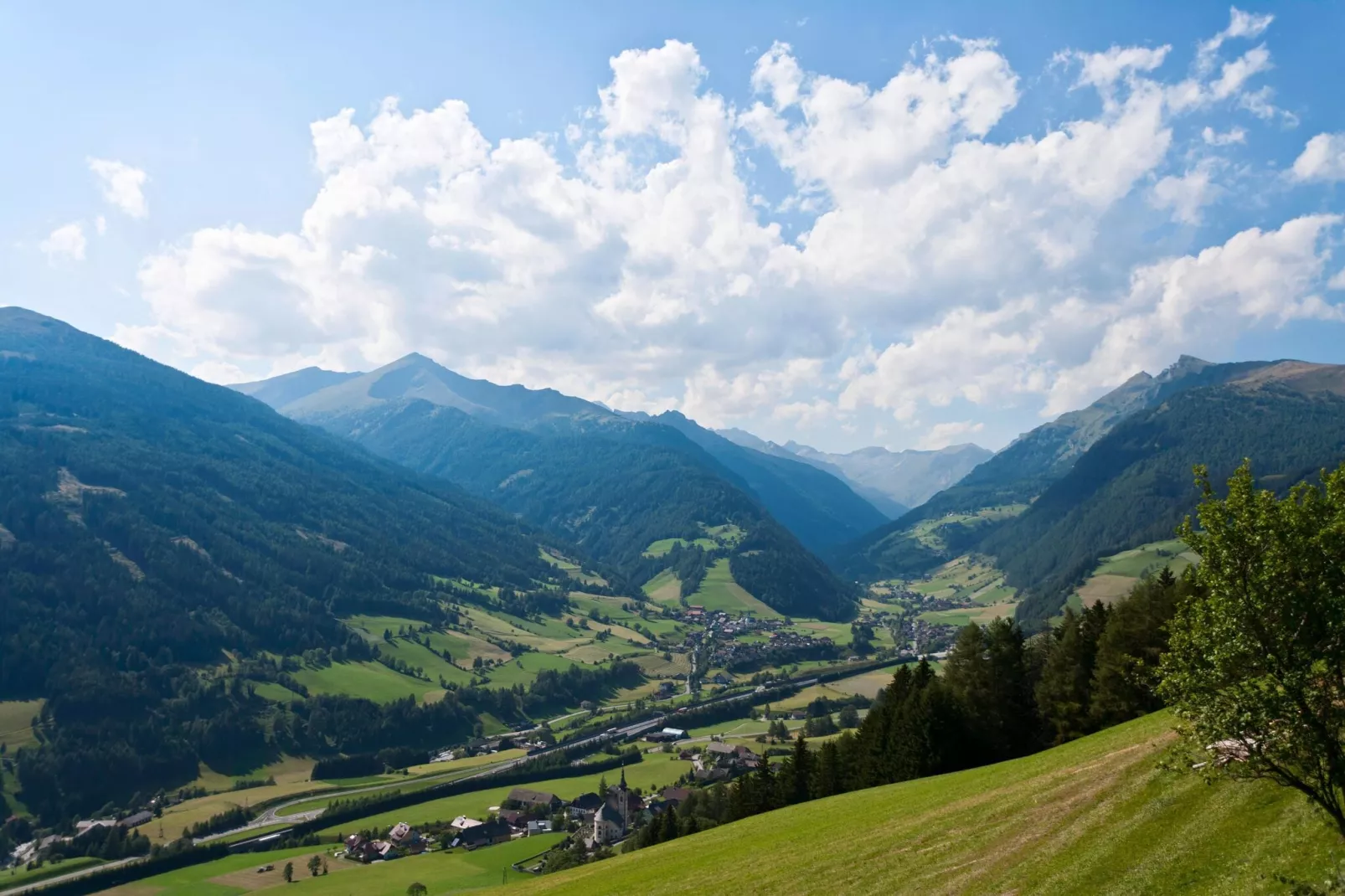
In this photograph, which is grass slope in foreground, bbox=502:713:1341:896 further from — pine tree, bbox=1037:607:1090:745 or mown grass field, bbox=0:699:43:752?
mown grass field, bbox=0:699:43:752

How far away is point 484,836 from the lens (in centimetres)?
12106

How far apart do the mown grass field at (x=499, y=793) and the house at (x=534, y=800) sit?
5275mm

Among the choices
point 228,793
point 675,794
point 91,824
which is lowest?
point 675,794

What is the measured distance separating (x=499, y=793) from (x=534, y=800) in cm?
1806

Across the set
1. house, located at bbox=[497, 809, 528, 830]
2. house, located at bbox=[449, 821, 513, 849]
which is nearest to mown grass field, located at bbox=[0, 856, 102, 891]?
house, located at bbox=[449, 821, 513, 849]

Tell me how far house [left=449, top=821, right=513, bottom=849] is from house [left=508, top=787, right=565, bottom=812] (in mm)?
11640

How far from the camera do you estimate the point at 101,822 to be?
478ft

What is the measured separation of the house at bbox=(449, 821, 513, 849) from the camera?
392 ft

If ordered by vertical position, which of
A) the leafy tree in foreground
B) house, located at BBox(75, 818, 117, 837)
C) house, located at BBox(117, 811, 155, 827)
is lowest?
house, located at BBox(117, 811, 155, 827)

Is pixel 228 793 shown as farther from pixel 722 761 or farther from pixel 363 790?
pixel 722 761

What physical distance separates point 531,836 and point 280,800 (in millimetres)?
71342

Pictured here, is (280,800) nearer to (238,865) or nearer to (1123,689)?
(238,865)

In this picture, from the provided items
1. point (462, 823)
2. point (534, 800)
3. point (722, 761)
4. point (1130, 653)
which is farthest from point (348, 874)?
point (1130, 653)

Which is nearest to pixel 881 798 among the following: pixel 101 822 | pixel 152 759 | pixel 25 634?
pixel 101 822
